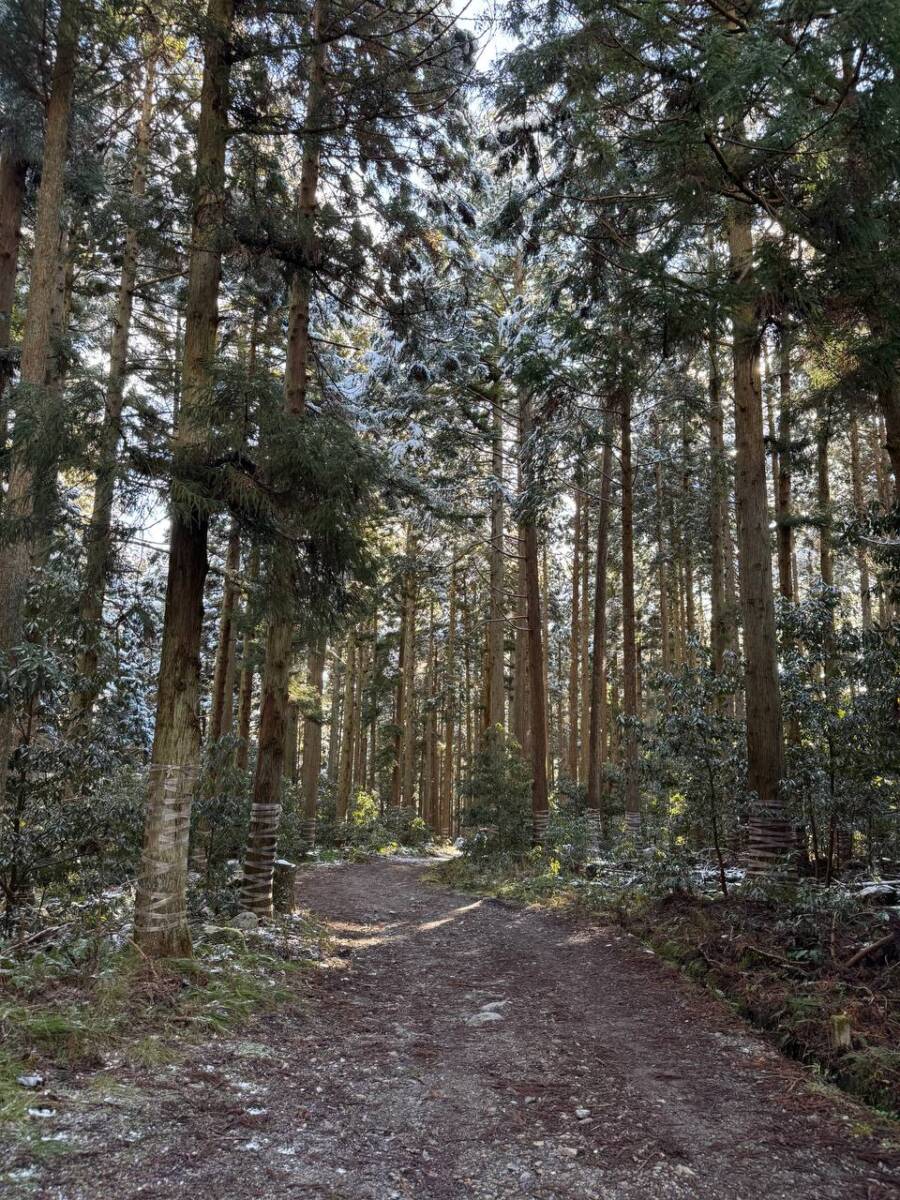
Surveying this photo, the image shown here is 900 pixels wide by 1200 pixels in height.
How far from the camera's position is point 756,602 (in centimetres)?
790

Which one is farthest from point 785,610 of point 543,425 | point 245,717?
point 245,717

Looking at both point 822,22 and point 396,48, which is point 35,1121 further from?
point 396,48

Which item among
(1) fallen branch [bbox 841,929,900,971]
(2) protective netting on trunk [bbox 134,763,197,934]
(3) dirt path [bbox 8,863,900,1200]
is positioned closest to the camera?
(3) dirt path [bbox 8,863,900,1200]

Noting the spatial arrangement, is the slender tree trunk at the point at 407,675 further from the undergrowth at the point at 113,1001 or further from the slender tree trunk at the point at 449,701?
the undergrowth at the point at 113,1001

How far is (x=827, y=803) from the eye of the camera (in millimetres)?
6926

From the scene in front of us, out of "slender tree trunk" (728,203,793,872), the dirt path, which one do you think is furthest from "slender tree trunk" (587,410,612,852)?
the dirt path

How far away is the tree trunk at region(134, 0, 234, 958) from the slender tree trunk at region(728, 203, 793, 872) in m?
4.61

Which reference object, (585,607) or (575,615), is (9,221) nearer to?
(575,615)

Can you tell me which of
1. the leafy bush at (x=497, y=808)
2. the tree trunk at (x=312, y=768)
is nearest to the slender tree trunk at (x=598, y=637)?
the leafy bush at (x=497, y=808)

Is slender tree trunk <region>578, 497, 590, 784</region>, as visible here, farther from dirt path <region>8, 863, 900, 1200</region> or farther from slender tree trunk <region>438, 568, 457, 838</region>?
dirt path <region>8, 863, 900, 1200</region>

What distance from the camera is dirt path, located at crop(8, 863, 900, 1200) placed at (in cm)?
274

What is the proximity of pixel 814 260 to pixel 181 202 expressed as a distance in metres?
5.69

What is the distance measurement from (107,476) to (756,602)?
254 inches

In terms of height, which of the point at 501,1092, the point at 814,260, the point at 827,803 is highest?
the point at 814,260
